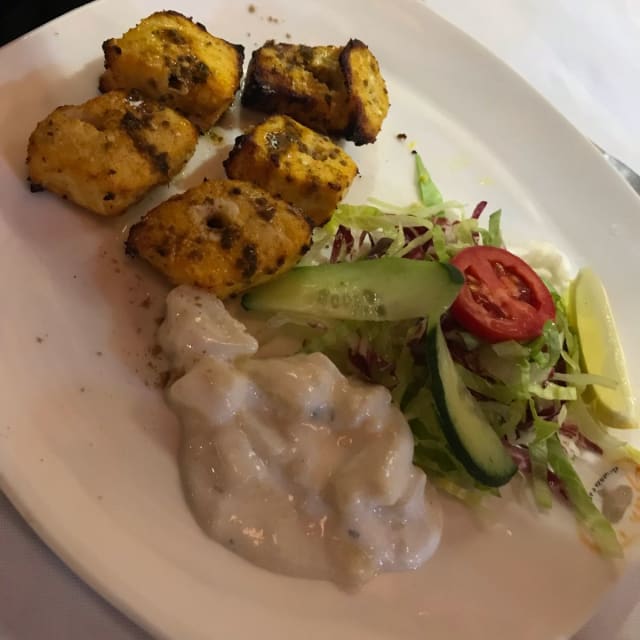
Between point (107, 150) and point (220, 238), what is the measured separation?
329 mm

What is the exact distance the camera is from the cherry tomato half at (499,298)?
1.94m

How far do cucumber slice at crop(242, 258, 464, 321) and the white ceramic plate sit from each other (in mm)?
306

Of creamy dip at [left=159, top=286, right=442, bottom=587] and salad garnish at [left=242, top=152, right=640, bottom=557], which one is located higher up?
salad garnish at [left=242, top=152, right=640, bottom=557]

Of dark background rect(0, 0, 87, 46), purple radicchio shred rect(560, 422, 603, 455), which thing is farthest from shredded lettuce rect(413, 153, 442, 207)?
dark background rect(0, 0, 87, 46)

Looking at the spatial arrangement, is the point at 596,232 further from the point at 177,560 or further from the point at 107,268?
the point at 177,560

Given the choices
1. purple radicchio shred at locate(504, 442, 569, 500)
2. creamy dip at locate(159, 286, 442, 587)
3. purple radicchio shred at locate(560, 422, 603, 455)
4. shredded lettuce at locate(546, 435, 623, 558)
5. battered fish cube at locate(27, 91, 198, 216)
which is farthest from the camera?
purple radicchio shred at locate(560, 422, 603, 455)

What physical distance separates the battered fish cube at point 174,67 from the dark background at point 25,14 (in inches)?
15.2

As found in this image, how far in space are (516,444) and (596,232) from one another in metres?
0.91

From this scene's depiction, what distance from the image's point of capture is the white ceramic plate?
4.46ft

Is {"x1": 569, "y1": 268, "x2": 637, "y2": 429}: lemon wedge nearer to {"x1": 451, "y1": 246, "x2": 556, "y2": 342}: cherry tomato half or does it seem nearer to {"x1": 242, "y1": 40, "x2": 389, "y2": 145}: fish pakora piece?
{"x1": 451, "y1": 246, "x2": 556, "y2": 342}: cherry tomato half

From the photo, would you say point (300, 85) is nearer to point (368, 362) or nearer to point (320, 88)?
point (320, 88)

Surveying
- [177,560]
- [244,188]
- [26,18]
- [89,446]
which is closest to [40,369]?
[89,446]

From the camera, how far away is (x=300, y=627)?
141 cm

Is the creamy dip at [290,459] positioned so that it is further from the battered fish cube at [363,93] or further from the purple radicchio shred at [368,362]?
the battered fish cube at [363,93]
